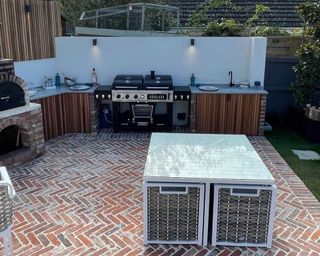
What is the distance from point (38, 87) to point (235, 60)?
16.3 ft

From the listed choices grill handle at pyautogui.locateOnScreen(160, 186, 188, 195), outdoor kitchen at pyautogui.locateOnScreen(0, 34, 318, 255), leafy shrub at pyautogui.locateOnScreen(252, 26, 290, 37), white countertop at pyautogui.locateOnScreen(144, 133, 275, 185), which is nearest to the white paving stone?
outdoor kitchen at pyautogui.locateOnScreen(0, 34, 318, 255)

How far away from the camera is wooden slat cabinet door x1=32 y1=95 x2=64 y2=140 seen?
787 centimetres

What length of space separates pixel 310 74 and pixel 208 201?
519 centimetres

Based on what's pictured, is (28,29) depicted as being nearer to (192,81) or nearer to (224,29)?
(192,81)

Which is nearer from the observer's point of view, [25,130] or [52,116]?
[25,130]

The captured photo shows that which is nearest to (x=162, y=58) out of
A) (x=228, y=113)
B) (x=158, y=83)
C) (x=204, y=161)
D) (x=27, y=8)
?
(x=158, y=83)

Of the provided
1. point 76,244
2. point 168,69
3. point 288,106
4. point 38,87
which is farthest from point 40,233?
point 288,106

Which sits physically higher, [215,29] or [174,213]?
[215,29]

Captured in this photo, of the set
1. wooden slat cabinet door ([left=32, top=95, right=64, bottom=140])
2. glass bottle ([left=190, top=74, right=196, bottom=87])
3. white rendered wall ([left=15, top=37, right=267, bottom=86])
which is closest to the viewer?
wooden slat cabinet door ([left=32, top=95, right=64, bottom=140])

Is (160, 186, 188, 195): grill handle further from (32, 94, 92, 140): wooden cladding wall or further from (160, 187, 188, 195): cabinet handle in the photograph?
(32, 94, 92, 140): wooden cladding wall

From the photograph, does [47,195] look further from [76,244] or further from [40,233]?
[76,244]

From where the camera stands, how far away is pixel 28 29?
26.5 ft

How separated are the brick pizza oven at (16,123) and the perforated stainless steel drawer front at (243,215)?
13.6 feet

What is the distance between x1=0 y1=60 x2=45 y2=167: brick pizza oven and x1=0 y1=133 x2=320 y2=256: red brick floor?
0.83ft
